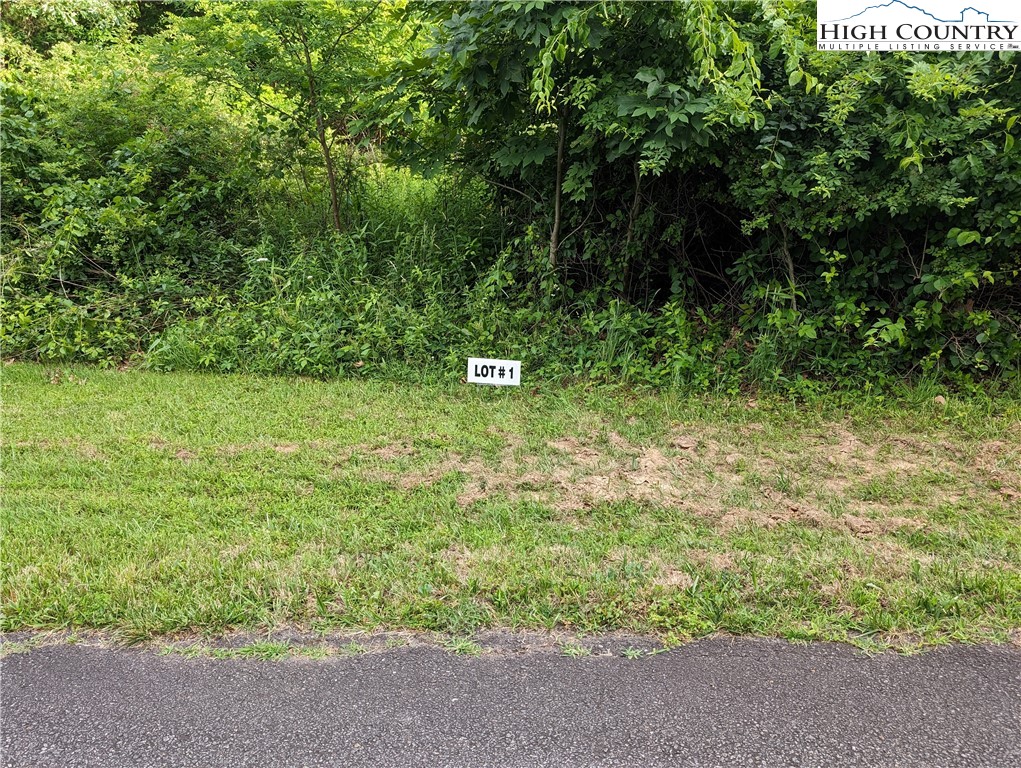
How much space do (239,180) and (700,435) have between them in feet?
19.5

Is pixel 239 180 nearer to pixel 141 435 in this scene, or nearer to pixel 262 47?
pixel 262 47

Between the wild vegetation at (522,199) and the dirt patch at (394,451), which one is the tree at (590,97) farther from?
the dirt patch at (394,451)

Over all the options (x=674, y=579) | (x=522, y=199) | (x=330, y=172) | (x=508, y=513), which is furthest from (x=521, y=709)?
(x=330, y=172)

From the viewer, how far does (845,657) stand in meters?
2.65

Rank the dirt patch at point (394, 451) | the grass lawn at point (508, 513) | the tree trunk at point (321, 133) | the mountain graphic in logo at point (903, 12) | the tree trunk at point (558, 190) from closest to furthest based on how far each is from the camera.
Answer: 1. the grass lawn at point (508, 513)
2. the dirt patch at point (394, 451)
3. the mountain graphic in logo at point (903, 12)
4. the tree trunk at point (558, 190)
5. the tree trunk at point (321, 133)

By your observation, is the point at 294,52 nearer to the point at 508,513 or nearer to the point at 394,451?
the point at 394,451

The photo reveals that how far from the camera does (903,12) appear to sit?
5.06m

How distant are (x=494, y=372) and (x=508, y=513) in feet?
7.31

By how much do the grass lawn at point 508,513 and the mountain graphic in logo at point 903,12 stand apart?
2.68m

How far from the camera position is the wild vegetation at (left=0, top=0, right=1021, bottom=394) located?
197 inches

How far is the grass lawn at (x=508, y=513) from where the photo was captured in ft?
9.58

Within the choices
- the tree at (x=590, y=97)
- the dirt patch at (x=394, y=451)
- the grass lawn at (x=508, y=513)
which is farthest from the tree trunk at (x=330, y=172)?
the dirt patch at (x=394, y=451)

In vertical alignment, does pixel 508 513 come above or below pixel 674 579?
above

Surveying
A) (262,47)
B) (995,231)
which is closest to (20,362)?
(262,47)
